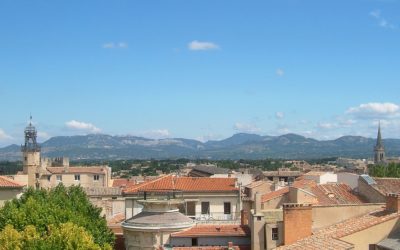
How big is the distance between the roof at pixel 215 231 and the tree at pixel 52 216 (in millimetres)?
5188

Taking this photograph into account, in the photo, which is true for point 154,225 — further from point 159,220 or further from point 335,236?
point 335,236

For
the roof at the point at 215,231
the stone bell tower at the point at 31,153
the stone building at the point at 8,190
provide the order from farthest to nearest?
the stone bell tower at the point at 31,153 → the stone building at the point at 8,190 → the roof at the point at 215,231

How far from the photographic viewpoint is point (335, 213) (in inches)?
1398

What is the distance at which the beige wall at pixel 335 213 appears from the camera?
35.1m

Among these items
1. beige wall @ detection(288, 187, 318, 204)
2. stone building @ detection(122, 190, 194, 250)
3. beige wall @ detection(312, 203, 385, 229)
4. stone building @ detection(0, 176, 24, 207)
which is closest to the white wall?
beige wall @ detection(288, 187, 318, 204)

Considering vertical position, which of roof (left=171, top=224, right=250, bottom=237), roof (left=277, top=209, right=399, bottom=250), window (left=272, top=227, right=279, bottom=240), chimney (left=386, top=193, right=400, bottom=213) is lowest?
roof (left=171, top=224, right=250, bottom=237)

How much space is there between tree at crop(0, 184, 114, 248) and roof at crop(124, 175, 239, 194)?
6.24 m

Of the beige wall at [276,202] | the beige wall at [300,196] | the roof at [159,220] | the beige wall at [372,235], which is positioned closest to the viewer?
the beige wall at [372,235]

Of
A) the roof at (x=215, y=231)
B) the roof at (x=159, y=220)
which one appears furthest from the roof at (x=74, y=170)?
the roof at (x=215, y=231)

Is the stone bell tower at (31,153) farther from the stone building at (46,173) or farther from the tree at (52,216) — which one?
the tree at (52,216)

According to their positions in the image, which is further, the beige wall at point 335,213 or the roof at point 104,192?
the roof at point 104,192

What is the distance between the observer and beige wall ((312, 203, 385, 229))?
3506cm

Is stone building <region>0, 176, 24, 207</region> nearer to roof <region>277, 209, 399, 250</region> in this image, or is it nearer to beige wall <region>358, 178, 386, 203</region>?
beige wall <region>358, 178, 386, 203</region>

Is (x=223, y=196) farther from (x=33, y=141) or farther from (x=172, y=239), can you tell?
→ (x=33, y=141)
